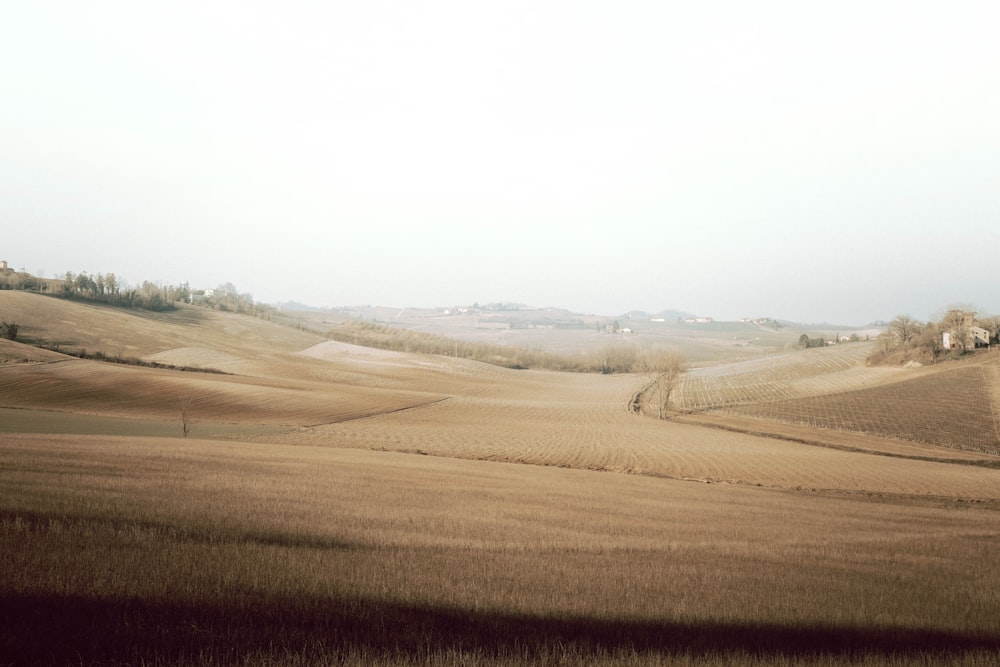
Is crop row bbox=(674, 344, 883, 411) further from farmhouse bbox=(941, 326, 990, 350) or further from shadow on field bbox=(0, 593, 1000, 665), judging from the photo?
shadow on field bbox=(0, 593, 1000, 665)

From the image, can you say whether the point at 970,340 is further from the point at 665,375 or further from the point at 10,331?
the point at 10,331

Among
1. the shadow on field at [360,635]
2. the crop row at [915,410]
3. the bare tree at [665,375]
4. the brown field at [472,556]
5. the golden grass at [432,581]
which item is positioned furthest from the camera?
the bare tree at [665,375]

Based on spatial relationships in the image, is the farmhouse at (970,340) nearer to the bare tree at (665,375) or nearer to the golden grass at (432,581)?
the bare tree at (665,375)

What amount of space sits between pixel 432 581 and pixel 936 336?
107m

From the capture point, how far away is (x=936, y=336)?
96.4 metres

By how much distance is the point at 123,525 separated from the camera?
10016 millimetres

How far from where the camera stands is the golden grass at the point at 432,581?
19.9 ft

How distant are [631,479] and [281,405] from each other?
132ft

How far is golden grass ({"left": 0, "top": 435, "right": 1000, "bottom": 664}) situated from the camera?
607 cm

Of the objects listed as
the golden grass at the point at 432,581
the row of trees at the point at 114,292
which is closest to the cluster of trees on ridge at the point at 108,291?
the row of trees at the point at 114,292

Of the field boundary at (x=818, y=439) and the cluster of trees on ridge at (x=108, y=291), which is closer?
the field boundary at (x=818, y=439)

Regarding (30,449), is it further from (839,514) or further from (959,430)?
(959,430)

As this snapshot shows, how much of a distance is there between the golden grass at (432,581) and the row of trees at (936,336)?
3457 inches

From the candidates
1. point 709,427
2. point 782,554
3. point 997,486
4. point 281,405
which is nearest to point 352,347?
point 281,405
